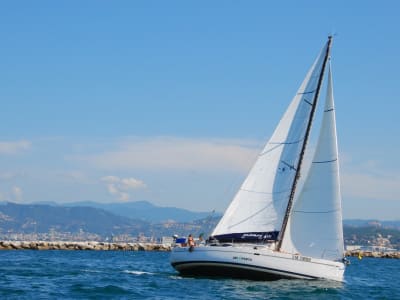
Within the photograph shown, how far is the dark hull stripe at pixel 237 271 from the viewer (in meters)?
35.4

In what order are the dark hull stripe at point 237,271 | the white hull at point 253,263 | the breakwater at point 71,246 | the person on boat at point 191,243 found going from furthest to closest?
the breakwater at point 71,246
the person on boat at point 191,243
the dark hull stripe at point 237,271
the white hull at point 253,263

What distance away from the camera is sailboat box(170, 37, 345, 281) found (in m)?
36.6

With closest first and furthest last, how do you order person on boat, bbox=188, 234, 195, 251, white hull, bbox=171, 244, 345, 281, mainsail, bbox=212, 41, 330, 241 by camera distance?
white hull, bbox=171, 244, 345, 281
person on boat, bbox=188, 234, 195, 251
mainsail, bbox=212, 41, 330, 241

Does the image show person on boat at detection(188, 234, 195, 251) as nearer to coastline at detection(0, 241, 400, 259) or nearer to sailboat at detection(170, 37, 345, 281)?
sailboat at detection(170, 37, 345, 281)

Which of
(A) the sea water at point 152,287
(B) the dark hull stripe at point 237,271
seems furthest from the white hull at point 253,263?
(A) the sea water at point 152,287

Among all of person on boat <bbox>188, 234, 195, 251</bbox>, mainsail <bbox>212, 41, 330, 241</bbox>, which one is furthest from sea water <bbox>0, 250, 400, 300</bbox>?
mainsail <bbox>212, 41, 330, 241</bbox>

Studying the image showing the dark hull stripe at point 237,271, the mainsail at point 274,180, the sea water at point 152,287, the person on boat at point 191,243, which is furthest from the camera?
the mainsail at point 274,180

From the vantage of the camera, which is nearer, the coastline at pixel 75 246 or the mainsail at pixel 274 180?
the mainsail at pixel 274 180

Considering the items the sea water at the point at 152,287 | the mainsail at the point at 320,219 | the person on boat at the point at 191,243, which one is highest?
the mainsail at the point at 320,219

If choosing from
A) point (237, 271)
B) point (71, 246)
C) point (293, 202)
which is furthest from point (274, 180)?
point (71, 246)

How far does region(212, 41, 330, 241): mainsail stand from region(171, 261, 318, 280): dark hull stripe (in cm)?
180

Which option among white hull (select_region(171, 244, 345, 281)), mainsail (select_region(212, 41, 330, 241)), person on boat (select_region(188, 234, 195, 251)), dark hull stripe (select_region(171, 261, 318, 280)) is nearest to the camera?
white hull (select_region(171, 244, 345, 281))

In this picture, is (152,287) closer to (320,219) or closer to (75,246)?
(320,219)

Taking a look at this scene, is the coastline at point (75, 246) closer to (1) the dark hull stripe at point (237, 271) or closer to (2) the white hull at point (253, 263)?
(2) the white hull at point (253, 263)
